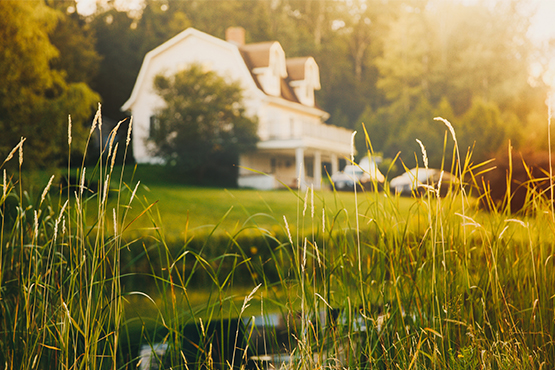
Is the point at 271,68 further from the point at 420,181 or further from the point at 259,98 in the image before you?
the point at 420,181

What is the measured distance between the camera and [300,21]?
372 inches

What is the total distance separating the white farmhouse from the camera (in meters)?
9.23

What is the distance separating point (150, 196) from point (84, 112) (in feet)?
6.38

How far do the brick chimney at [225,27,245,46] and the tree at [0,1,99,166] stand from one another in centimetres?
300

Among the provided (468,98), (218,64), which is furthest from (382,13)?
(218,64)

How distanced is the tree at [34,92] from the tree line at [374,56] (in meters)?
0.05

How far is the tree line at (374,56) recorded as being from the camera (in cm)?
867

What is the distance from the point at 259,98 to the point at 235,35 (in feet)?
4.58

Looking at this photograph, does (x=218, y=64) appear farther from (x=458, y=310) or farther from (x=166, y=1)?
(x=458, y=310)

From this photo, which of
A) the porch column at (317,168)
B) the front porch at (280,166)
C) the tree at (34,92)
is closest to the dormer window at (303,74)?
the front porch at (280,166)

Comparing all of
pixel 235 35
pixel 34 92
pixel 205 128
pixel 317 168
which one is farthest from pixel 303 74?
pixel 34 92

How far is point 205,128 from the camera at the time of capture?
9.32 m

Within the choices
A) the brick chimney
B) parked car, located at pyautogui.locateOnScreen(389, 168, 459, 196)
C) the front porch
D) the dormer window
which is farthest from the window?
parked car, located at pyautogui.locateOnScreen(389, 168, 459, 196)

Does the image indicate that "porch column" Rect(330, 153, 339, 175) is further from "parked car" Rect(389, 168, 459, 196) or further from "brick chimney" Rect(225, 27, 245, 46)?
"brick chimney" Rect(225, 27, 245, 46)
